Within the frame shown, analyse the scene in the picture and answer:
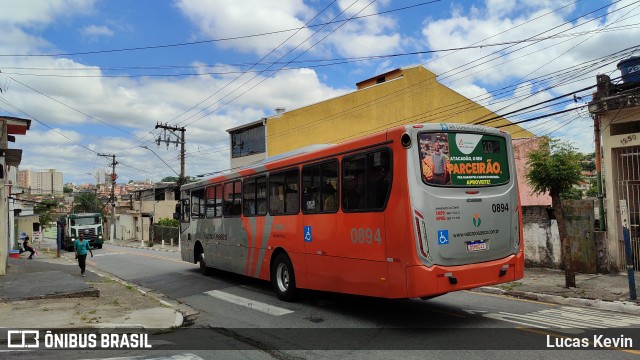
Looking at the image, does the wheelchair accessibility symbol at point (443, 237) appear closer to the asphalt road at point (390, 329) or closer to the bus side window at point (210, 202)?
the asphalt road at point (390, 329)

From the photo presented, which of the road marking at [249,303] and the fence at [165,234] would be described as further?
the fence at [165,234]

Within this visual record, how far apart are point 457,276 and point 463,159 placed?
1.83 m

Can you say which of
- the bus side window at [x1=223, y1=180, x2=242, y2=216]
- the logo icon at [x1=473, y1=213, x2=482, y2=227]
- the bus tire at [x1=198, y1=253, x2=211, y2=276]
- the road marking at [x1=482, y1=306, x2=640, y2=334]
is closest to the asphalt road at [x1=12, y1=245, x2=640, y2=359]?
the road marking at [x1=482, y1=306, x2=640, y2=334]

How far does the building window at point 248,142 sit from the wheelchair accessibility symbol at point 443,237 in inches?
Result: 999

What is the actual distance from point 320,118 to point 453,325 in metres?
25.2

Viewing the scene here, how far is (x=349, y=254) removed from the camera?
7906mm

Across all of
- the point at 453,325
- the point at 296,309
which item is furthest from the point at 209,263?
the point at 453,325

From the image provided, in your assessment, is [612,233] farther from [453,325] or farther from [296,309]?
[296,309]

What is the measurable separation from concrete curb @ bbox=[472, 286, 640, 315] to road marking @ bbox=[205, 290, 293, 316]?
4.92 m

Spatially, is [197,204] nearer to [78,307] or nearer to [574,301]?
[78,307]

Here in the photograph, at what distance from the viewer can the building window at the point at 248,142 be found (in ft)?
105

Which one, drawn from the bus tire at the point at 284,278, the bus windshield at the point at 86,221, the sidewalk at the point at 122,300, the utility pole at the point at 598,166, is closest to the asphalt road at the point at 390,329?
the bus tire at the point at 284,278

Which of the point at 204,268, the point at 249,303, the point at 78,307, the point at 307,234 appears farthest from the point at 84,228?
the point at 307,234

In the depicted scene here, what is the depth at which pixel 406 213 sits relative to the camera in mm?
6723
